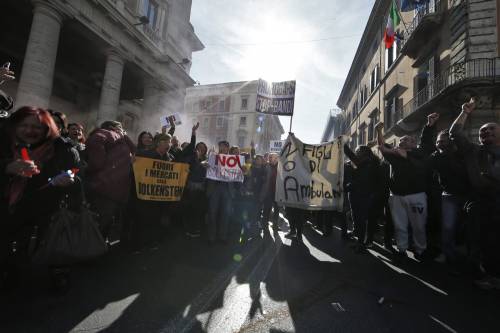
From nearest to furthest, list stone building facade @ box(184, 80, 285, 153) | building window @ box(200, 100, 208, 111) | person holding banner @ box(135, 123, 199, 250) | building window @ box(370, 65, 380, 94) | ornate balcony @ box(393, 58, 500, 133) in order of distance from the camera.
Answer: person holding banner @ box(135, 123, 199, 250) → ornate balcony @ box(393, 58, 500, 133) → building window @ box(370, 65, 380, 94) → stone building facade @ box(184, 80, 285, 153) → building window @ box(200, 100, 208, 111)

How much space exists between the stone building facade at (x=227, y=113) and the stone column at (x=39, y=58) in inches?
1389

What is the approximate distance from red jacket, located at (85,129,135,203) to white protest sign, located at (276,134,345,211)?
2933 mm

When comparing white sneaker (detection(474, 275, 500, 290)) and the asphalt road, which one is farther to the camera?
white sneaker (detection(474, 275, 500, 290))

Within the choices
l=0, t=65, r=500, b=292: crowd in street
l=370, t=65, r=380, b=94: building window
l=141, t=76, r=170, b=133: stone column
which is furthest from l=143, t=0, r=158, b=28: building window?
l=370, t=65, r=380, b=94: building window

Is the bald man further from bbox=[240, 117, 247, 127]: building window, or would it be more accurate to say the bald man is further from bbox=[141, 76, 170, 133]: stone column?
bbox=[240, 117, 247, 127]: building window

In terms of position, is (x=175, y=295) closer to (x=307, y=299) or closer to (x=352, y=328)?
(x=307, y=299)

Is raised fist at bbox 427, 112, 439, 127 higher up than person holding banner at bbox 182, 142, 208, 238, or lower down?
higher up

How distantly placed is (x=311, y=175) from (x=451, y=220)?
7.26 feet

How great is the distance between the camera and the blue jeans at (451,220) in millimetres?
3596

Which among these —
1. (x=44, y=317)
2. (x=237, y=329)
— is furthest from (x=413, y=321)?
(x=44, y=317)

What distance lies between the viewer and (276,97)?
35.1 ft

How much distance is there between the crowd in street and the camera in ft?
7.59

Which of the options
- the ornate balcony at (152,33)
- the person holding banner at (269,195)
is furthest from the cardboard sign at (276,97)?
the ornate balcony at (152,33)

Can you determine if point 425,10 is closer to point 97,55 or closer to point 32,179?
point 97,55
